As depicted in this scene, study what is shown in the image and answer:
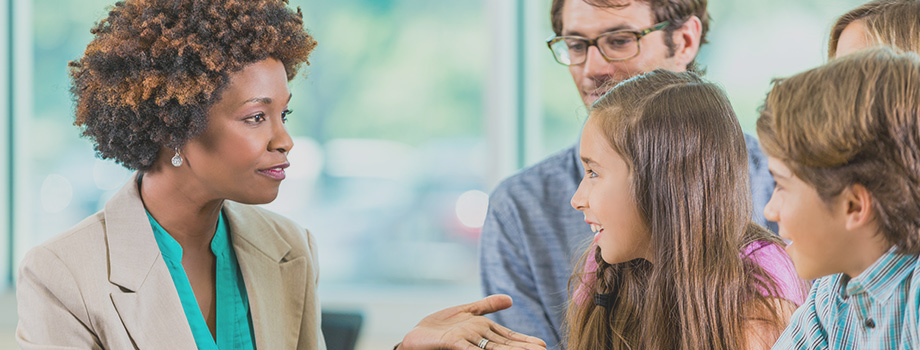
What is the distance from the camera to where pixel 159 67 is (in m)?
1.53

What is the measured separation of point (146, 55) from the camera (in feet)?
4.99

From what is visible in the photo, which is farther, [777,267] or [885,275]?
[777,267]

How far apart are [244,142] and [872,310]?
3.69 feet

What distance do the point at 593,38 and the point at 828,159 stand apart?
108 cm

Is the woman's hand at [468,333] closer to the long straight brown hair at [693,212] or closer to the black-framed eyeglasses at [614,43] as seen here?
the long straight brown hair at [693,212]

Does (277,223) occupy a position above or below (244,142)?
below

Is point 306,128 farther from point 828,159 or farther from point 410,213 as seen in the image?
point 828,159

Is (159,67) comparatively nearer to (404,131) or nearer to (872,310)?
(872,310)

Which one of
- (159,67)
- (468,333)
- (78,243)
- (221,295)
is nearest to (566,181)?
(468,333)

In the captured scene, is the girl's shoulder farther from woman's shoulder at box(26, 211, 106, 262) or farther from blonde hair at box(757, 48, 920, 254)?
woman's shoulder at box(26, 211, 106, 262)

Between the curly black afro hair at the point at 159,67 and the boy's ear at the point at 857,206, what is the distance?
1.10m

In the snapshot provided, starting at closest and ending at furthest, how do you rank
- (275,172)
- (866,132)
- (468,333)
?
1. (866,132)
2. (468,333)
3. (275,172)

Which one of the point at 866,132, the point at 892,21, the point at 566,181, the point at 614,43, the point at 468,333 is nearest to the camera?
the point at 866,132

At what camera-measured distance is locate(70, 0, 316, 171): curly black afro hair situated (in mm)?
1517
